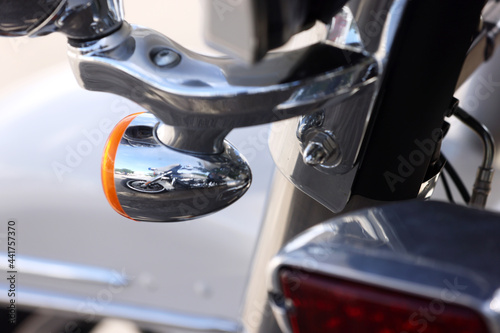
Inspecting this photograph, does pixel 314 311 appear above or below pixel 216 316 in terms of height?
above

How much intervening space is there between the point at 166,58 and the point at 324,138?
0.17m

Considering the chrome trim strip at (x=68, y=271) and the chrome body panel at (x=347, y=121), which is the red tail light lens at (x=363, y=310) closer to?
the chrome body panel at (x=347, y=121)

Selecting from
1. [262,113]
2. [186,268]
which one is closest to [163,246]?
[186,268]

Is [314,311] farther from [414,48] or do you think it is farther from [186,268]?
[186,268]

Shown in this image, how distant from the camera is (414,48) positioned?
0.57 metres

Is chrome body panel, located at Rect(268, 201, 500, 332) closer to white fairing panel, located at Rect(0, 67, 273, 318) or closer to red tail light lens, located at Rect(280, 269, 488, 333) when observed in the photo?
red tail light lens, located at Rect(280, 269, 488, 333)

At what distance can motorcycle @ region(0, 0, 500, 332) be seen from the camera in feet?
1.33

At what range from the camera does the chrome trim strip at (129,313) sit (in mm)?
1183

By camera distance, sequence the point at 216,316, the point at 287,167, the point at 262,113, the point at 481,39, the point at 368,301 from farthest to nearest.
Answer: the point at 216,316 → the point at 481,39 → the point at 287,167 → the point at 262,113 → the point at 368,301

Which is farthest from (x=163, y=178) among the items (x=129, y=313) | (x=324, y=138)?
(x=129, y=313)

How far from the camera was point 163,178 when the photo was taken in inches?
23.5

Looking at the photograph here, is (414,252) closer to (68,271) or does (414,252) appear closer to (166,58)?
(166,58)

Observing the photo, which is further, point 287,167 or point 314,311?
point 287,167

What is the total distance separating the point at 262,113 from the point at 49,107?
93cm
